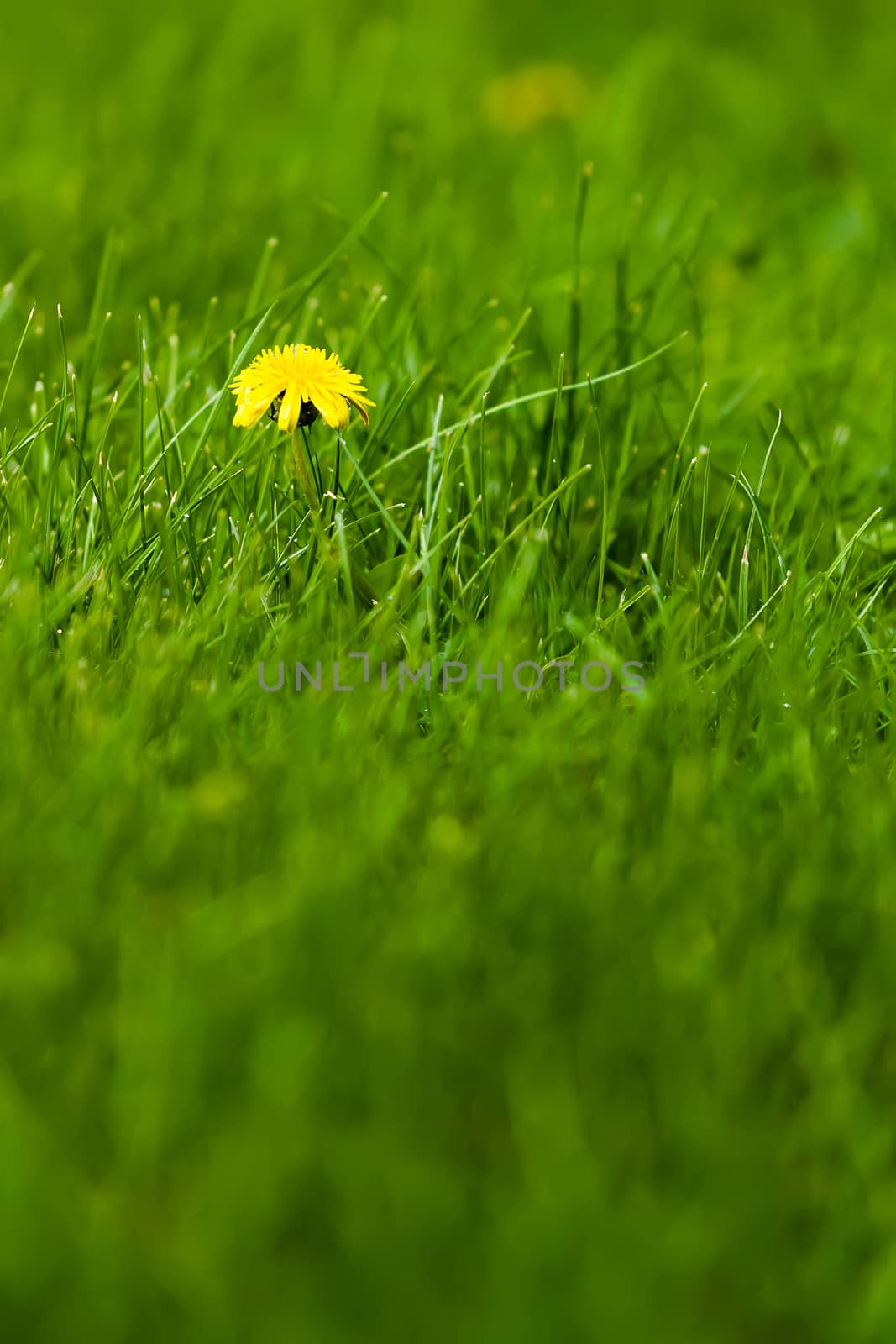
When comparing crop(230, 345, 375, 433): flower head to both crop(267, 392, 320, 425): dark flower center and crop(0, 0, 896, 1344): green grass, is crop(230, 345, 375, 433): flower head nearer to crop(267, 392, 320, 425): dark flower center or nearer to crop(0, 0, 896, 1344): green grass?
crop(267, 392, 320, 425): dark flower center

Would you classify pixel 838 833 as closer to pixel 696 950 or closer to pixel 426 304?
pixel 696 950

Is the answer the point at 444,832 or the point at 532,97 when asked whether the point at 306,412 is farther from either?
the point at 532,97

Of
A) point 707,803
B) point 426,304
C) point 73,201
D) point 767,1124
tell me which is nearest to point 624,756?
point 707,803

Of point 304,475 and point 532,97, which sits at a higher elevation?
point 532,97

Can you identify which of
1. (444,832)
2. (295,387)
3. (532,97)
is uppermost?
(532,97)

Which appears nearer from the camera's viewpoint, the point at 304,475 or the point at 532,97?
the point at 304,475

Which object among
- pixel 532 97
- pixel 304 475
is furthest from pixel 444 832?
pixel 532 97

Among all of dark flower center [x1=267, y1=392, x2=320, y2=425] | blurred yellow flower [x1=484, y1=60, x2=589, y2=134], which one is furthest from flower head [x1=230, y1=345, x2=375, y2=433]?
blurred yellow flower [x1=484, y1=60, x2=589, y2=134]
